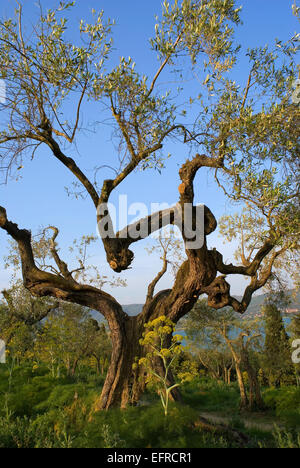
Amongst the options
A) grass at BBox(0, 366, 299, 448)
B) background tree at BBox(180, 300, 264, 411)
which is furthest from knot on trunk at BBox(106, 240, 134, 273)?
background tree at BBox(180, 300, 264, 411)

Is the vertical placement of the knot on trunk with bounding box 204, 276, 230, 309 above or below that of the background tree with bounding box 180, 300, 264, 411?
above

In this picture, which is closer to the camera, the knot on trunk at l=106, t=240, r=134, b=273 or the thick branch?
the knot on trunk at l=106, t=240, r=134, b=273

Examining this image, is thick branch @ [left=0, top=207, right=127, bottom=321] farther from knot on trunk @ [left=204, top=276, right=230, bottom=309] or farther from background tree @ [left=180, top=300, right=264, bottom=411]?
background tree @ [left=180, top=300, right=264, bottom=411]

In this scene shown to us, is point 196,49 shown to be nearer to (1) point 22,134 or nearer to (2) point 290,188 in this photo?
(2) point 290,188

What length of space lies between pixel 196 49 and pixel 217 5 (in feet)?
4.66

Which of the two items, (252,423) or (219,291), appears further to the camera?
(252,423)

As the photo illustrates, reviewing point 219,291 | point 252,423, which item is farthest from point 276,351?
point 219,291

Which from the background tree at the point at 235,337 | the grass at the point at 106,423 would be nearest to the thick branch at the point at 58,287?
the grass at the point at 106,423

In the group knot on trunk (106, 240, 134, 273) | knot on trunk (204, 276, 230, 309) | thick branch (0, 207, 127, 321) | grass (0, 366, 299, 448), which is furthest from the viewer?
knot on trunk (204, 276, 230, 309)

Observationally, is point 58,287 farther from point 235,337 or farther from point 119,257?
point 235,337

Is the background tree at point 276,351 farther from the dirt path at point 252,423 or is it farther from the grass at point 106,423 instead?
the dirt path at point 252,423

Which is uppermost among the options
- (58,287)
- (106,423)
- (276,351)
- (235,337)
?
(58,287)
